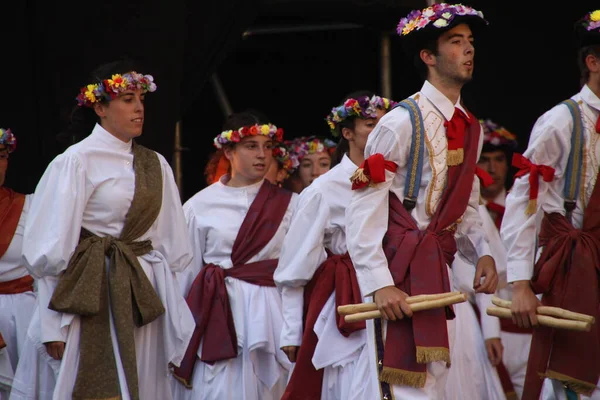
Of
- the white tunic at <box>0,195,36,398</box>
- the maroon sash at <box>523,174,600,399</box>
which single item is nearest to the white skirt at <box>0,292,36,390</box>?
the white tunic at <box>0,195,36,398</box>

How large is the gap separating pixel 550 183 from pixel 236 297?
238 cm

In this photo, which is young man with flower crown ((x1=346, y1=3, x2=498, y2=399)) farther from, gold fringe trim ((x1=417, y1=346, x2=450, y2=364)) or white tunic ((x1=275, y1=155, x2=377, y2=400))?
white tunic ((x1=275, y1=155, x2=377, y2=400))

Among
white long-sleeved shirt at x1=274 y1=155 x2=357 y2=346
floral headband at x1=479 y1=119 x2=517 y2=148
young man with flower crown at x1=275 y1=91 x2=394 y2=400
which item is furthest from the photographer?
floral headband at x1=479 y1=119 x2=517 y2=148

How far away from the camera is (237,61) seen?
11219 millimetres

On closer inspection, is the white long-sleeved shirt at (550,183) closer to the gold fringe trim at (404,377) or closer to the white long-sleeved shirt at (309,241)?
the gold fringe trim at (404,377)

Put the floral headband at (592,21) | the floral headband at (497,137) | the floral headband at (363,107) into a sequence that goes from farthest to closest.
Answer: the floral headband at (497,137) → the floral headband at (363,107) → the floral headband at (592,21)

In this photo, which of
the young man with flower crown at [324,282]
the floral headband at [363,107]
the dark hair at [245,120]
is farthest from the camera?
the dark hair at [245,120]

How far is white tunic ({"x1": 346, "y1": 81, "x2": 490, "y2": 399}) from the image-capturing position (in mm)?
5016

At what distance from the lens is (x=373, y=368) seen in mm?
5109

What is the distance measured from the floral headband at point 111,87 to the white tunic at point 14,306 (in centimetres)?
146

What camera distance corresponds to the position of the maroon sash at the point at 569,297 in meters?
5.44

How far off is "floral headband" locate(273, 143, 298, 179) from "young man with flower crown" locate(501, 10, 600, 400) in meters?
2.59

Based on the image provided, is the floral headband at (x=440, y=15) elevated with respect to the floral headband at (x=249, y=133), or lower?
elevated

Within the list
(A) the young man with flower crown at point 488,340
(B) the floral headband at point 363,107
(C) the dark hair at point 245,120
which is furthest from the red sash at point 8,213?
(A) the young man with flower crown at point 488,340
